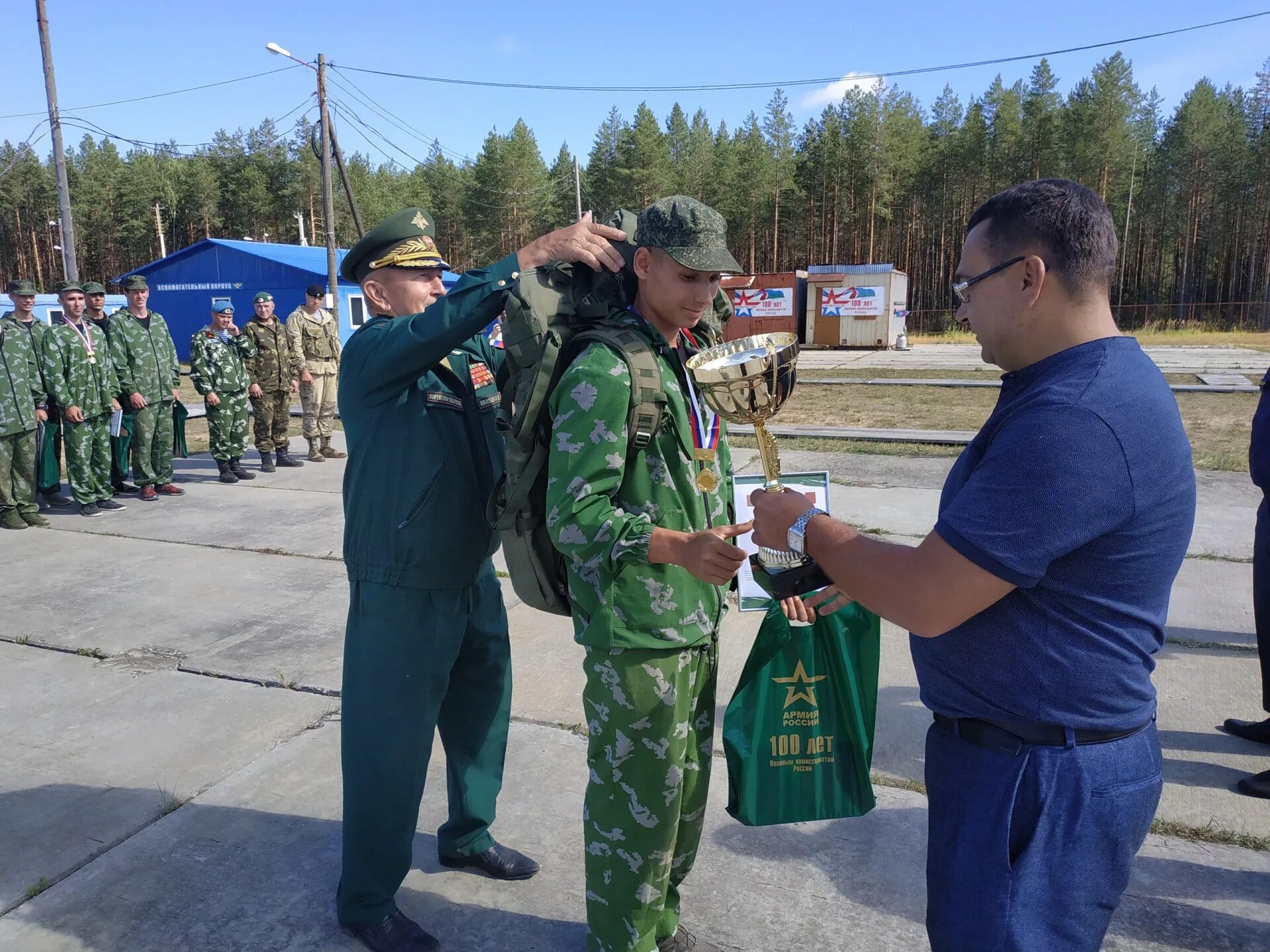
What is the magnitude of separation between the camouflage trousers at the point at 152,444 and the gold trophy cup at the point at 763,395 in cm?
820

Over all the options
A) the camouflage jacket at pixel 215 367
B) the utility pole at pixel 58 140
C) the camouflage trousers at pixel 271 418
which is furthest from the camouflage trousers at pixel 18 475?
the utility pole at pixel 58 140

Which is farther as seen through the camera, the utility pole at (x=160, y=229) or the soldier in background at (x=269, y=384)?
the utility pole at (x=160, y=229)

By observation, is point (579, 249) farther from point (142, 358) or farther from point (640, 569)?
point (142, 358)

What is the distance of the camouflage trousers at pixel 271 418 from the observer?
9883 millimetres

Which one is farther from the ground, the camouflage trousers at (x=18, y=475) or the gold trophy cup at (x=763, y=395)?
the gold trophy cup at (x=763, y=395)

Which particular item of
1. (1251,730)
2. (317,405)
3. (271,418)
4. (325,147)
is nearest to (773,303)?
(325,147)

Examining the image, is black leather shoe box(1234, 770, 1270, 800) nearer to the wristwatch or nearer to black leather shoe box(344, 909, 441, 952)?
the wristwatch

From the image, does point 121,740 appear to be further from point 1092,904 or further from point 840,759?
point 1092,904

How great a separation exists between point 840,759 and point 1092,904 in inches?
27.2

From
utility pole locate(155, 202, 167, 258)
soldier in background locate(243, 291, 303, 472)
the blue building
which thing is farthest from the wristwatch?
utility pole locate(155, 202, 167, 258)

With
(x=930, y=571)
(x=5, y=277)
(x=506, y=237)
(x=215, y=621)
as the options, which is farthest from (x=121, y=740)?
(x=5, y=277)

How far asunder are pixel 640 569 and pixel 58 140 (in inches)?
787

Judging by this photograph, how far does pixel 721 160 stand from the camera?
6122 centimetres

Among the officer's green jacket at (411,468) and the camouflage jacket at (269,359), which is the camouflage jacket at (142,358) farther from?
the officer's green jacket at (411,468)
